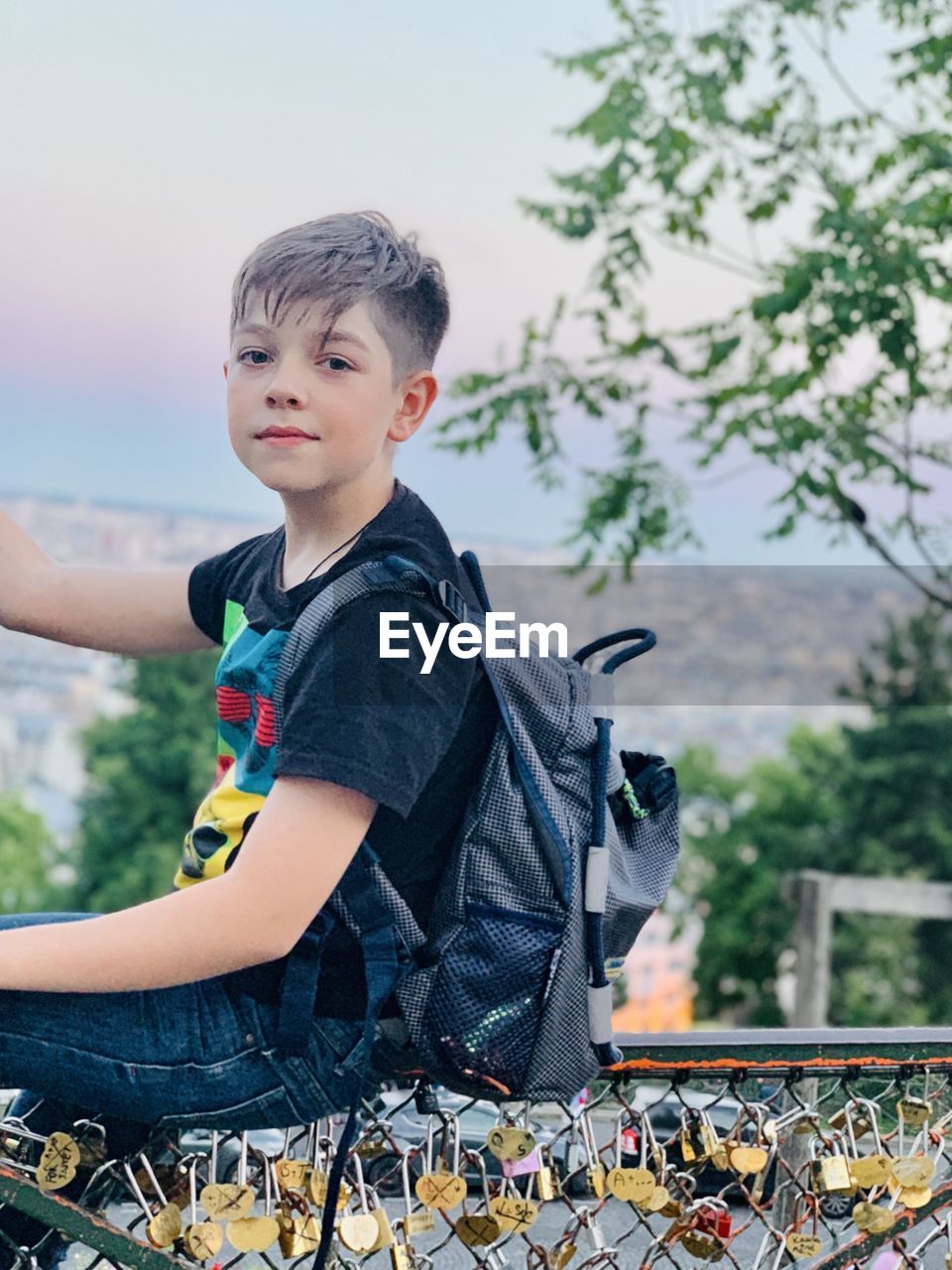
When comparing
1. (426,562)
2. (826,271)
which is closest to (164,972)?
(426,562)

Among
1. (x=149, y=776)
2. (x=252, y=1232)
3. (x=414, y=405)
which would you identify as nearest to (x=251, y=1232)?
(x=252, y=1232)

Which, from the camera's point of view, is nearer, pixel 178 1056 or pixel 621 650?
pixel 178 1056

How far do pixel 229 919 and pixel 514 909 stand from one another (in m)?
0.32

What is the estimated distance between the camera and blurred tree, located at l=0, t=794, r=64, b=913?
33.3 meters

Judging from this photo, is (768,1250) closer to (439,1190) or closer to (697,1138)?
(697,1138)

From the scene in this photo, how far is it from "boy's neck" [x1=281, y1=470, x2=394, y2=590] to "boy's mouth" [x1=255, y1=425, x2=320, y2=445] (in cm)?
7

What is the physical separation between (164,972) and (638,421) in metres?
6.65

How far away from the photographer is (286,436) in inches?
70.1

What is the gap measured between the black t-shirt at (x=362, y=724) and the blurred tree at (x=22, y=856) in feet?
96.7

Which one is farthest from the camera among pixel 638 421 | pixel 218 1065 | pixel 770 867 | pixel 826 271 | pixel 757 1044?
pixel 770 867

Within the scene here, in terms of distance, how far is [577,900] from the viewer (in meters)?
1.69

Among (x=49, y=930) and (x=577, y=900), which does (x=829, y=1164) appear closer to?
(x=577, y=900)

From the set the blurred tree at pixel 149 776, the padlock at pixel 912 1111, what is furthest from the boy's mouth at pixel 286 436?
the blurred tree at pixel 149 776

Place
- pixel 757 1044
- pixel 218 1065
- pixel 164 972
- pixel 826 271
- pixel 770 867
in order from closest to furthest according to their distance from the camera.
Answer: pixel 164 972, pixel 218 1065, pixel 757 1044, pixel 826 271, pixel 770 867
